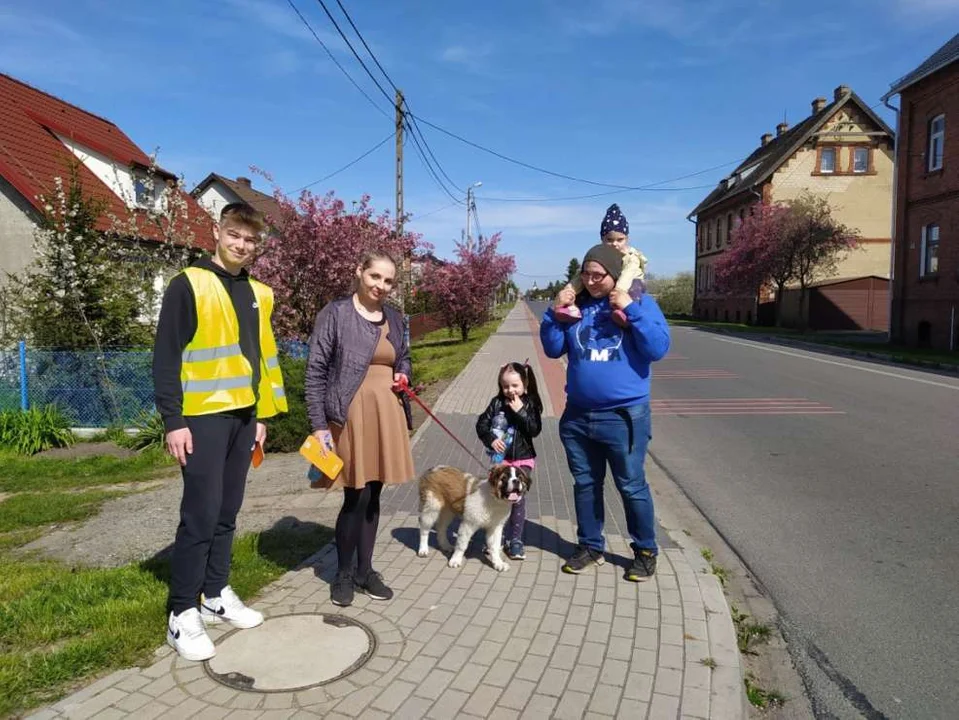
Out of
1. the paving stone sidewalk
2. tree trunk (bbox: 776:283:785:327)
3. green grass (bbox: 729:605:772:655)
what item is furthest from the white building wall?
green grass (bbox: 729:605:772:655)

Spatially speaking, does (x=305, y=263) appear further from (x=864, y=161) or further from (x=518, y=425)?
(x=864, y=161)

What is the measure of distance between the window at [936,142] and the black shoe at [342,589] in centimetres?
2666

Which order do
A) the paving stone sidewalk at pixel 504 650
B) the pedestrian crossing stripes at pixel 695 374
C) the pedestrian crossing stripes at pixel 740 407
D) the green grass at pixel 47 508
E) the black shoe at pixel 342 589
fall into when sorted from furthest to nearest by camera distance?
the pedestrian crossing stripes at pixel 695 374, the pedestrian crossing stripes at pixel 740 407, the green grass at pixel 47 508, the black shoe at pixel 342 589, the paving stone sidewalk at pixel 504 650

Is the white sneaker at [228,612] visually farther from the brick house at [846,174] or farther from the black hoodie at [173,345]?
the brick house at [846,174]

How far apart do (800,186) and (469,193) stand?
2176 cm

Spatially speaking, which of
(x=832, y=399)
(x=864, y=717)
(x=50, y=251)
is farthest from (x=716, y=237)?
(x=864, y=717)

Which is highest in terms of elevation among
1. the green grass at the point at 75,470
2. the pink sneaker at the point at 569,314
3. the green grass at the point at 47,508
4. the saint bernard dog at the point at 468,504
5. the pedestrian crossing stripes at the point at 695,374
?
the pink sneaker at the point at 569,314

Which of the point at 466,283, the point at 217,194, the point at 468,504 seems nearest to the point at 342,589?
the point at 468,504

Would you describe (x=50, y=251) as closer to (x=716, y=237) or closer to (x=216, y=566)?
(x=216, y=566)

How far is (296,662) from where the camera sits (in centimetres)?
316

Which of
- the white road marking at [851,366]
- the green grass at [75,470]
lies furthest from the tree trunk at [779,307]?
the green grass at [75,470]

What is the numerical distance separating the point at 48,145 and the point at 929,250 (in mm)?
27875

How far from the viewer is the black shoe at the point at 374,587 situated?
12.7ft

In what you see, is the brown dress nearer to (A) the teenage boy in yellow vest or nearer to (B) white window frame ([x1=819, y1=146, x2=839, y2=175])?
(A) the teenage boy in yellow vest
